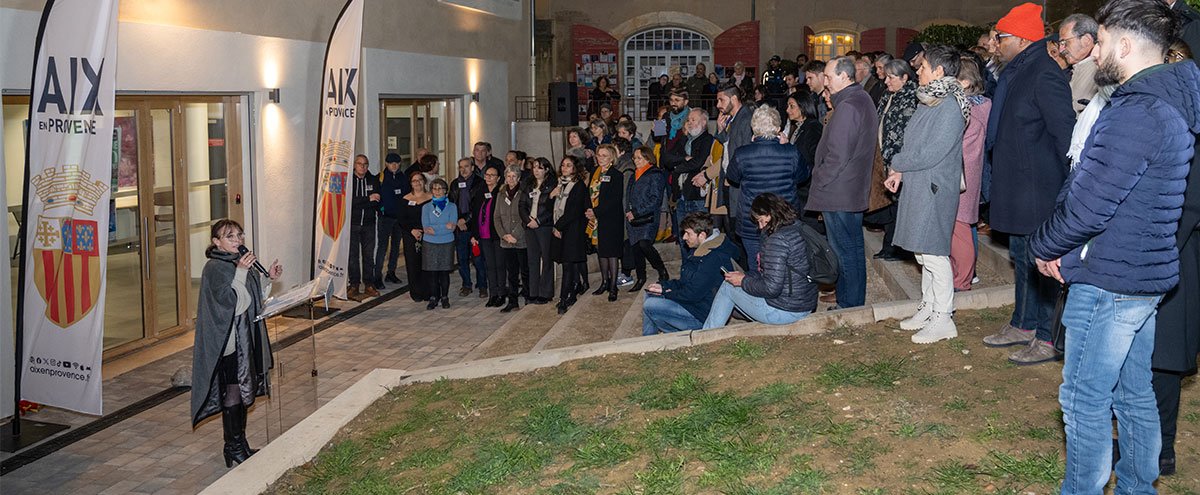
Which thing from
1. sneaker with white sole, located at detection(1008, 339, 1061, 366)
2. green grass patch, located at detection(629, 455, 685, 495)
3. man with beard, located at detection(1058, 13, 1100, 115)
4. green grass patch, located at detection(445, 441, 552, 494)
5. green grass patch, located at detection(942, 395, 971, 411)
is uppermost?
man with beard, located at detection(1058, 13, 1100, 115)

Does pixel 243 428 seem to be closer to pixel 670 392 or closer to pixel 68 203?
pixel 68 203

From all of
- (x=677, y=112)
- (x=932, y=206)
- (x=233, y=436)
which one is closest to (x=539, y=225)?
(x=677, y=112)

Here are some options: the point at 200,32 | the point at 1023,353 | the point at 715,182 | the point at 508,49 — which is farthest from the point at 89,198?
the point at 508,49

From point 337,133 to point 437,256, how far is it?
1.88m

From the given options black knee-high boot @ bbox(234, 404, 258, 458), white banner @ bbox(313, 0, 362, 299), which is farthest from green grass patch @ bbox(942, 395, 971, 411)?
white banner @ bbox(313, 0, 362, 299)

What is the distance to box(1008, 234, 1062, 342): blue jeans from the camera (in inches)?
255

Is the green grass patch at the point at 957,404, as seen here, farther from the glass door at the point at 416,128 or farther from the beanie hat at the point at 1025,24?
the glass door at the point at 416,128

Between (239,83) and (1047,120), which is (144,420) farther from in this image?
(1047,120)

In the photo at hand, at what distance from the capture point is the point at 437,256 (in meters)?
13.3

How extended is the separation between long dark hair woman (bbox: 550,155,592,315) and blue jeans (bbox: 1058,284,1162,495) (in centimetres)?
845

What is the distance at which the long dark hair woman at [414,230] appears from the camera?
13.6 meters

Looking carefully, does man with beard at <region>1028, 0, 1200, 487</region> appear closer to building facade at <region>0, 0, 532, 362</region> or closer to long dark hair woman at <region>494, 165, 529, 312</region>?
building facade at <region>0, 0, 532, 362</region>

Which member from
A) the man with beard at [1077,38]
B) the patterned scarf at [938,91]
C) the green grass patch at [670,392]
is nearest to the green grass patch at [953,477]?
the green grass patch at [670,392]

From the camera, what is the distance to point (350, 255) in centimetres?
1427
